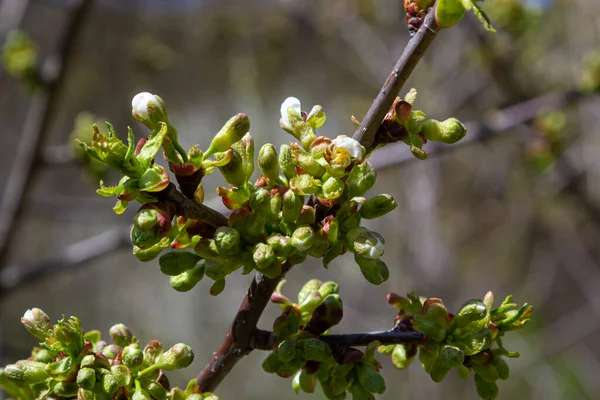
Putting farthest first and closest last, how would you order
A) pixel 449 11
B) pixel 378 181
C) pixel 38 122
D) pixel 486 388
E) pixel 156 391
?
pixel 378 181 < pixel 38 122 < pixel 486 388 < pixel 156 391 < pixel 449 11

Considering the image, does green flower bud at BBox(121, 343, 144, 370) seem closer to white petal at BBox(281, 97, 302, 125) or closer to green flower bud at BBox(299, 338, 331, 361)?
green flower bud at BBox(299, 338, 331, 361)

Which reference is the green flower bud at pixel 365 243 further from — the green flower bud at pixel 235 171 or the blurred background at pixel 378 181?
the blurred background at pixel 378 181

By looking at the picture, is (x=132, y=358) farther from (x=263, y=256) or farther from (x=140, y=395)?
(x=263, y=256)

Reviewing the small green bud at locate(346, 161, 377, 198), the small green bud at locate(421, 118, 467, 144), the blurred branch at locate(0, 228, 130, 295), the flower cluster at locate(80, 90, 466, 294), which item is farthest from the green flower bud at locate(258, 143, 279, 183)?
the blurred branch at locate(0, 228, 130, 295)

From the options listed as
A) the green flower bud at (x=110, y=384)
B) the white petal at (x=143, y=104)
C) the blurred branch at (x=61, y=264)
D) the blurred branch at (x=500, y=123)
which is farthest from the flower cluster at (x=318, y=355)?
the blurred branch at (x=61, y=264)

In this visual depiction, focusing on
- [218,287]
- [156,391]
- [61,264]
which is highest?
[218,287]

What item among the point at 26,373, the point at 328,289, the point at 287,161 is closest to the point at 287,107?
the point at 287,161
